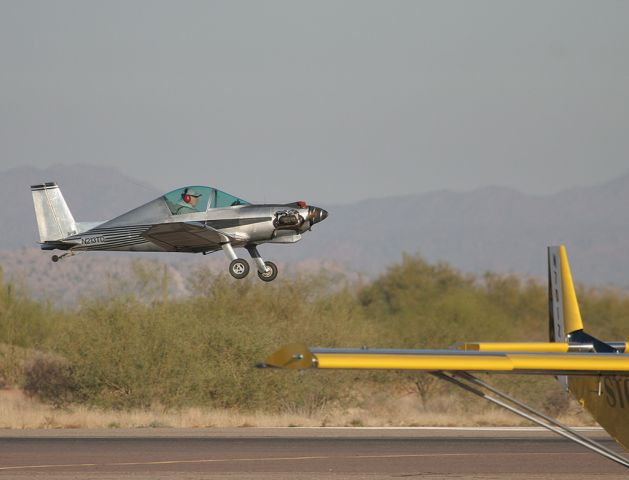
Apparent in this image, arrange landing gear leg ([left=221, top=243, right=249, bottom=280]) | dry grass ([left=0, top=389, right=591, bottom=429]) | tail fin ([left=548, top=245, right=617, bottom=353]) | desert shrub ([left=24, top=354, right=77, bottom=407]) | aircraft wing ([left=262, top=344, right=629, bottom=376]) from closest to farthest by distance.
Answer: aircraft wing ([left=262, top=344, right=629, bottom=376])
tail fin ([left=548, top=245, right=617, bottom=353])
landing gear leg ([left=221, top=243, right=249, bottom=280])
dry grass ([left=0, top=389, right=591, bottom=429])
desert shrub ([left=24, top=354, right=77, bottom=407])

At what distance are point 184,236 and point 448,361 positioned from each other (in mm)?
12757

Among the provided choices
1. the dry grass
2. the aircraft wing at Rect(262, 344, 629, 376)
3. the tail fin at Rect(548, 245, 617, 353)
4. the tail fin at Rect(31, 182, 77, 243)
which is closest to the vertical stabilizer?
the tail fin at Rect(548, 245, 617, 353)

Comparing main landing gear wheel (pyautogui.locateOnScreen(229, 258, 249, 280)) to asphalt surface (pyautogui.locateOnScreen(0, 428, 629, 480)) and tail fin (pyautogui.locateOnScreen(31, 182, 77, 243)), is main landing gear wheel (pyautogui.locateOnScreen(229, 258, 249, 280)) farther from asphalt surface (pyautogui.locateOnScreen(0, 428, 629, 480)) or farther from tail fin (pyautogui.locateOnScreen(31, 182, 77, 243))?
tail fin (pyautogui.locateOnScreen(31, 182, 77, 243))

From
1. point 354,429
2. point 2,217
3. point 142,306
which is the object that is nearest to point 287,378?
point 142,306

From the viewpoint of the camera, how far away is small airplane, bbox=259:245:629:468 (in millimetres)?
10133

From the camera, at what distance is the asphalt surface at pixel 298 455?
1984cm

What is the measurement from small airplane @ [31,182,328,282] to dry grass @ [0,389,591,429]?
31.6 feet

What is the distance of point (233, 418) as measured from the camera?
33.0 m

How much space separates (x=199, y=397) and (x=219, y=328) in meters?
2.50

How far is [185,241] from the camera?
23156 millimetres

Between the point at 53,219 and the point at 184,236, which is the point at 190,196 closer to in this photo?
the point at 184,236

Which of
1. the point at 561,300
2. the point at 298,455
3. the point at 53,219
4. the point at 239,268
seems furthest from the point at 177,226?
the point at 561,300

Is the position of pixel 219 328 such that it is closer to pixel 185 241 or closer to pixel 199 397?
pixel 199 397

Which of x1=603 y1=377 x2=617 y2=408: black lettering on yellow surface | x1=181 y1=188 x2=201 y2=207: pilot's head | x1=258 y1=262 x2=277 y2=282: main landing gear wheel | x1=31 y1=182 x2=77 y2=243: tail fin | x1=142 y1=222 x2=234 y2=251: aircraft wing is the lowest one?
x1=603 y1=377 x2=617 y2=408: black lettering on yellow surface
